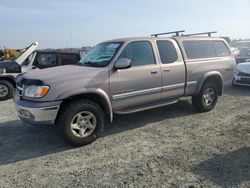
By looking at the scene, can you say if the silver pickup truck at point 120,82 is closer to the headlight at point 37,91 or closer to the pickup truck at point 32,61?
the headlight at point 37,91

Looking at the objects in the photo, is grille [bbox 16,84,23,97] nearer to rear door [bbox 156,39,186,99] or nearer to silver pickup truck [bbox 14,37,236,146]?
silver pickup truck [bbox 14,37,236,146]

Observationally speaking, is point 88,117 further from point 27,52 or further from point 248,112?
point 27,52

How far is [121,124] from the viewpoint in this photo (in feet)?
19.7

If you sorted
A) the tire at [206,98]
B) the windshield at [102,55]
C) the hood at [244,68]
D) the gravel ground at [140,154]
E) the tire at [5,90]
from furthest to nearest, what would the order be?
1. the hood at [244,68]
2. the tire at [5,90]
3. the tire at [206,98]
4. the windshield at [102,55]
5. the gravel ground at [140,154]

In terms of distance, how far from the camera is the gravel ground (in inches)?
142

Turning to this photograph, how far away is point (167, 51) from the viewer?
5984 millimetres

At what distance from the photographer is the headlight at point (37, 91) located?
4441mm

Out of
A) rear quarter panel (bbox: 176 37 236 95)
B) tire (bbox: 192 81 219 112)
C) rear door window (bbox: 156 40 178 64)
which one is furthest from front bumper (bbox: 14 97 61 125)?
tire (bbox: 192 81 219 112)

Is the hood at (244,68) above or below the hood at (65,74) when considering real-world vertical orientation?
below

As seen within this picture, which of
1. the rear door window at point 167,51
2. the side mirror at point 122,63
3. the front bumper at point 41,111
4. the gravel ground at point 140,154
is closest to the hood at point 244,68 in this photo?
the gravel ground at point 140,154

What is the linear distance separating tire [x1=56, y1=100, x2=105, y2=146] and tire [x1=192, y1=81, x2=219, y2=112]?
272 centimetres

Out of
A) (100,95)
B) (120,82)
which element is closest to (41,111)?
(100,95)

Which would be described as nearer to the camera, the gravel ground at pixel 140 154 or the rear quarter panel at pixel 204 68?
the gravel ground at pixel 140 154

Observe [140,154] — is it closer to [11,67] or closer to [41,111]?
[41,111]
